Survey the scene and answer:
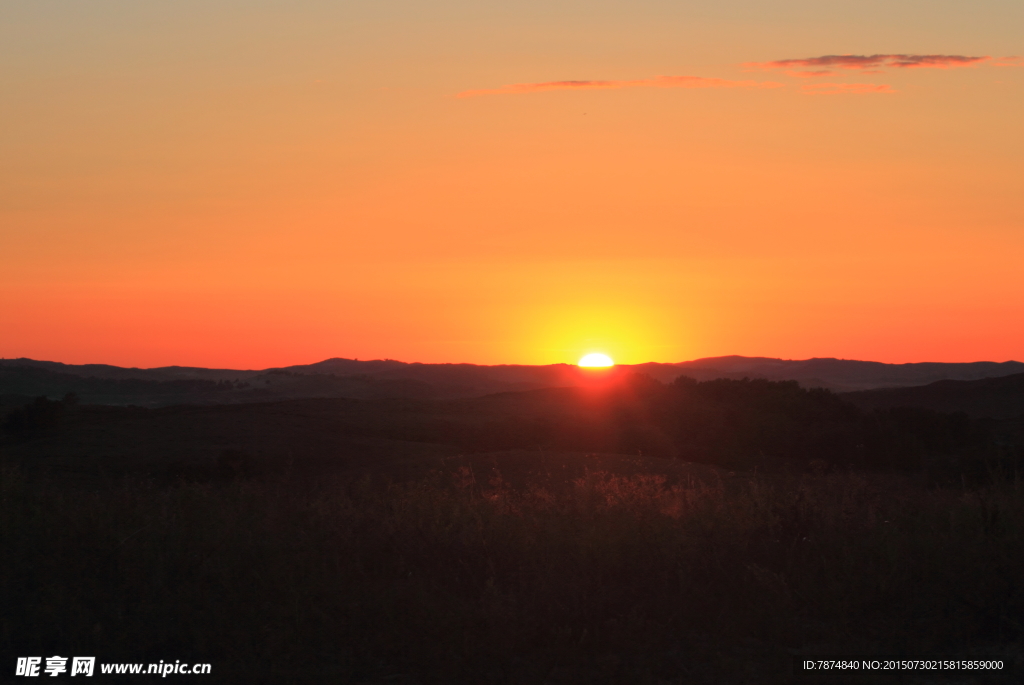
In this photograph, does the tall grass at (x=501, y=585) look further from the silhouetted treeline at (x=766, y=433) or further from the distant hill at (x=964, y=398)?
the distant hill at (x=964, y=398)

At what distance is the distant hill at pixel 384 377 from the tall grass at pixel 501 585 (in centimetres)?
3540

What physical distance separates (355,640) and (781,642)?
2997mm

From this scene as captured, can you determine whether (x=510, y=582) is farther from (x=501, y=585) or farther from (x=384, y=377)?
(x=384, y=377)

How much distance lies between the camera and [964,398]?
132 feet

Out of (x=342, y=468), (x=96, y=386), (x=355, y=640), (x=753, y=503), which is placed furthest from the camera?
(x=96, y=386)

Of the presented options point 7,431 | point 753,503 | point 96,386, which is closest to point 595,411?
point 7,431

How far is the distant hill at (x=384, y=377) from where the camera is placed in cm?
5797

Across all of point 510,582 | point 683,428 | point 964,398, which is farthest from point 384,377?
point 510,582

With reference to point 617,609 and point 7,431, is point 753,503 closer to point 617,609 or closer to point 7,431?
point 617,609

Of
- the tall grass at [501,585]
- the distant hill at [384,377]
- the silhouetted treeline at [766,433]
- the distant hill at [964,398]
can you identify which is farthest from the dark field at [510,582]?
the distant hill at [384,377]

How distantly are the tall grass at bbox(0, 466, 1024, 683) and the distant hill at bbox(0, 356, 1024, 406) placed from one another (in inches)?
1394

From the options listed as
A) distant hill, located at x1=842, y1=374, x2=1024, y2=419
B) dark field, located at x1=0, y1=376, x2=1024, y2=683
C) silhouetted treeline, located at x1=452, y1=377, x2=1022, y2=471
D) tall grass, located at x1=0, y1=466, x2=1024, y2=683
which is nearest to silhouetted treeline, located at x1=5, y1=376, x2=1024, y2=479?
silhouetted treeline, located at x1=452, y1=377, x2=1022, y2=471

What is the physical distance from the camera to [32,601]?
6207mm

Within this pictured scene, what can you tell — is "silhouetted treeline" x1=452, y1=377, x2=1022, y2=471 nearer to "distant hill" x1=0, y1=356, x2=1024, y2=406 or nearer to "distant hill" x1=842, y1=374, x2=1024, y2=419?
"distant hill" x1=842, y1=374, x2=1024, y2=419
